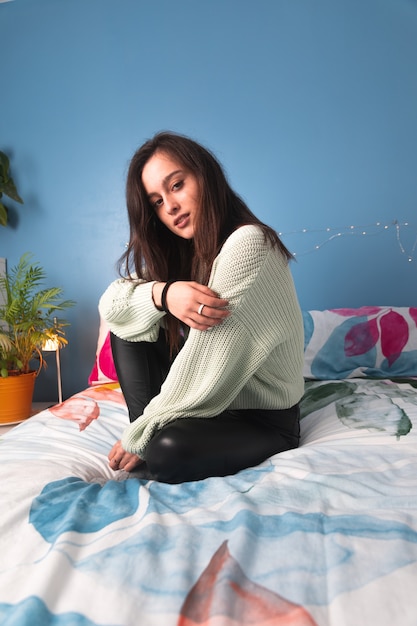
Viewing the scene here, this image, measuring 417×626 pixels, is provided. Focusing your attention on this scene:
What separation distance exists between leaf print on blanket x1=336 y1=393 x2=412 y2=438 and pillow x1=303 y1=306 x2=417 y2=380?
44 centimetres

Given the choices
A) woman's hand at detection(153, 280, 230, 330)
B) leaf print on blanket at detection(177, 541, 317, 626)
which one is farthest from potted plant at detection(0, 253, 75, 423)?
leaf print on blanket at detection(177, 541, 317, 626)

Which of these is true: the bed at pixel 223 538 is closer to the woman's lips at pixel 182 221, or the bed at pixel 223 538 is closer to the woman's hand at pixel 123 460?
the woman's hand at pixel 123 460

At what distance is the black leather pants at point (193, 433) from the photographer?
1.00 m

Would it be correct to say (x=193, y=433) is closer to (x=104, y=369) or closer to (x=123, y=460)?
(x=123, y=460)

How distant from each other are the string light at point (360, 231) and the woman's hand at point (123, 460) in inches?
63.6

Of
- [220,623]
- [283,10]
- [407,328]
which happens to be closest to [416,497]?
[220,623]

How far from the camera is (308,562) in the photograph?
0.62 meters

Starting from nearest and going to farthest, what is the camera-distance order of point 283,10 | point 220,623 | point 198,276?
point 220,623, point 198,276, point 283,10

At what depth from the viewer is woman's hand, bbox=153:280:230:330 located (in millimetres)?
1072

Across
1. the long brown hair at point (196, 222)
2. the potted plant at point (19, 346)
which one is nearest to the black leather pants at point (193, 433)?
the long brown hair at point (196, 222)

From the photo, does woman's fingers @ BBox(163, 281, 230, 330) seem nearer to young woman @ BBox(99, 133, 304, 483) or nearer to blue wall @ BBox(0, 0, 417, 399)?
young woman @ BBox(99, 133, 304, 483)

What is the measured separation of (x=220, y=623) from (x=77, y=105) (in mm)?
2807

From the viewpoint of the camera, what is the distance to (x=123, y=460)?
115 cm

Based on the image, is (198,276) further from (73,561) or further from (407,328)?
(407,328)
